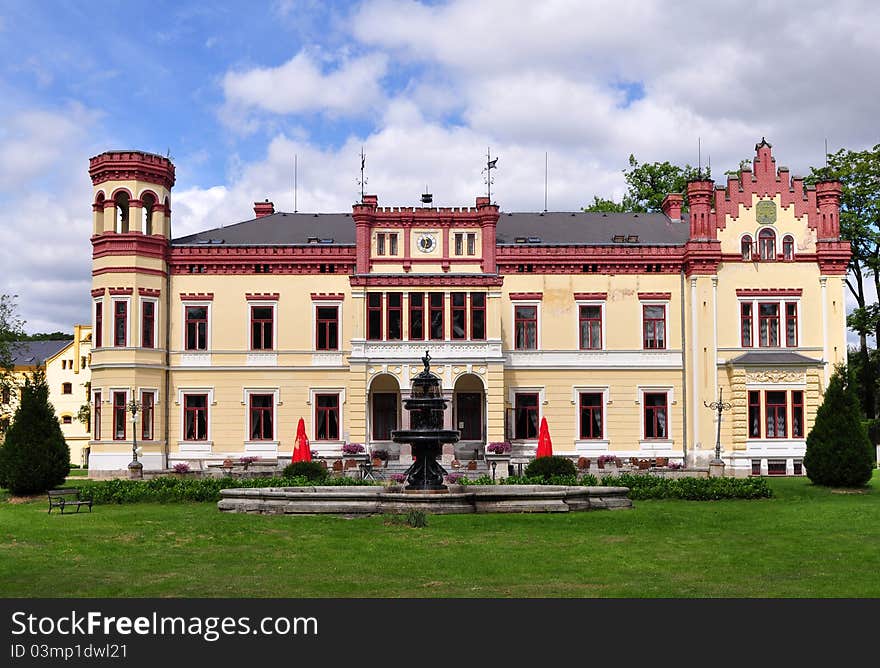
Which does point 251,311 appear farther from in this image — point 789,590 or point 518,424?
point 789,590

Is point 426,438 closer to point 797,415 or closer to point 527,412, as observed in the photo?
point 527,412

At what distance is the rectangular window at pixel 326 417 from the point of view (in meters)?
47.7

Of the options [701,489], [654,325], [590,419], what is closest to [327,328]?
[590,419]

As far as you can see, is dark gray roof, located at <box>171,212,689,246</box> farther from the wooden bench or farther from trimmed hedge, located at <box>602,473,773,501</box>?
the wooden bench

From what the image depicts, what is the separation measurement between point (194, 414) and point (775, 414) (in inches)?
1026

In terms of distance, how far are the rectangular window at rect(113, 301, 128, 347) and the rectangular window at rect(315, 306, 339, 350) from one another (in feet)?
27.7

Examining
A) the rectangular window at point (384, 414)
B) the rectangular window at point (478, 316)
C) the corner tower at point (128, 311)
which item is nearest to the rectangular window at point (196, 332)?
the corner tower at point (128, 311)

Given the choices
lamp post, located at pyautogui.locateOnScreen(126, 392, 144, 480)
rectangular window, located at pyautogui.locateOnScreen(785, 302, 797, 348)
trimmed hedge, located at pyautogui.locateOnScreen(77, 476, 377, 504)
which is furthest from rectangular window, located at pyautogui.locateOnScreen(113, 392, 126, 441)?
rectangular window, located at pyautogui.locateOnScreen(785, 302, 797, 348)

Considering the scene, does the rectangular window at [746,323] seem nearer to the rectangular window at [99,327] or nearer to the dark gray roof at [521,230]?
the dark gray roof at [521,230]

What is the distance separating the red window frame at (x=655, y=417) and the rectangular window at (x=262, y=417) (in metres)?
17.0

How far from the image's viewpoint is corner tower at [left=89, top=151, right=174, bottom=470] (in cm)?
4569

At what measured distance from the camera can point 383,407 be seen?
1907 inches

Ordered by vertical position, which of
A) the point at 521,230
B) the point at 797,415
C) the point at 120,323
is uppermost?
the point at 521,230

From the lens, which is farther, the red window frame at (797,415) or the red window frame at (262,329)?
the red window frame at (262,329)
